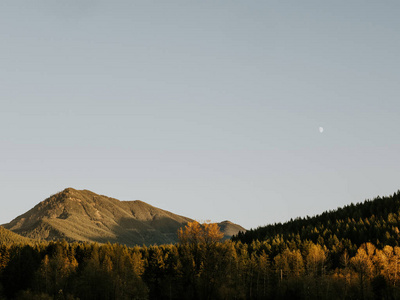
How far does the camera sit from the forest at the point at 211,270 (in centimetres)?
13312

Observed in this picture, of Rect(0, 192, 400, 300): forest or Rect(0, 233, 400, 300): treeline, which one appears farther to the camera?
Rect(0, 192, 400, 300): forest

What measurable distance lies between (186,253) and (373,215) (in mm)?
82138

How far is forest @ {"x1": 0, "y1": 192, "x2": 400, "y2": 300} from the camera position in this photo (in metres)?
133

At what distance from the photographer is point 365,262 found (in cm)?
13288

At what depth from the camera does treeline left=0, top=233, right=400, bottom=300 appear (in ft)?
436

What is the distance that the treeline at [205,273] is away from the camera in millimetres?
132750

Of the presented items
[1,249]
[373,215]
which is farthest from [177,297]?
[373,215]

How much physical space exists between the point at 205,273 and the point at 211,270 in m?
2.50

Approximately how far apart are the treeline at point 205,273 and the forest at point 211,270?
10.9 inches

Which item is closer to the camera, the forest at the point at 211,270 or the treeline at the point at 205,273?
the treeline at the point at 205,273

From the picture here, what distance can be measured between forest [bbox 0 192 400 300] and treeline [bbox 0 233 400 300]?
0.90 ft

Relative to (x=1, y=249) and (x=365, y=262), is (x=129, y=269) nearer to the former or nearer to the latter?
(x=1, y=249)

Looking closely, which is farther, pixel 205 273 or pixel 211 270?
pixel 205 273

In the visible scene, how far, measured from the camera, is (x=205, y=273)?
14100 cm
